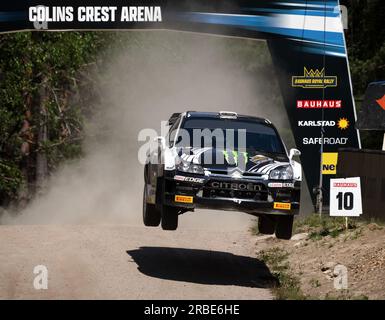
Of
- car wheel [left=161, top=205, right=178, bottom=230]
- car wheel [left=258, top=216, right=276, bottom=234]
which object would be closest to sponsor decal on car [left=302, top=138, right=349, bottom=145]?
car wheel [left=258, top=216, right=276, bottom=234]

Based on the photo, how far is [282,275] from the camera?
17016 mm

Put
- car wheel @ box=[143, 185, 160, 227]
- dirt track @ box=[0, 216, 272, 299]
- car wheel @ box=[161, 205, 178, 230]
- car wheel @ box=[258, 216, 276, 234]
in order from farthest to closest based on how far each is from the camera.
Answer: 1. car wheel @ box=[258, 216, 276, 234]
2. car wheel @ box=[143, 185, 160, 227]
3. dirt track @ box=[0, 216, 272, 299]
4. car wheel @ box=[161, 205, 178, 230]

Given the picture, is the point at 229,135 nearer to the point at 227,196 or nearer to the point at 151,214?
the point at 227,196

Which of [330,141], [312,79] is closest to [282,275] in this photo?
[330,141]

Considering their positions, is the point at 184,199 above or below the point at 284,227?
above

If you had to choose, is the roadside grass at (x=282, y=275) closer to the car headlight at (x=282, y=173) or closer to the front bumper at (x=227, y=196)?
the front bumper at (x=227, y=196)

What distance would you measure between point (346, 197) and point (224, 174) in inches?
174

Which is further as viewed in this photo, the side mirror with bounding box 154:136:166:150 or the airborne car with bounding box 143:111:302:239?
the side mirror with bounding box 154:136:166:150

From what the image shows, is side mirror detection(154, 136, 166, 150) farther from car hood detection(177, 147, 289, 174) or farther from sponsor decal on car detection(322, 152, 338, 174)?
sponsor decal on car detection(322, 152, 338, 174)

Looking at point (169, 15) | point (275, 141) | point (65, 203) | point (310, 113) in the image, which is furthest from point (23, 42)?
point (275, 141)

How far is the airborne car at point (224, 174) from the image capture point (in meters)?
13.8

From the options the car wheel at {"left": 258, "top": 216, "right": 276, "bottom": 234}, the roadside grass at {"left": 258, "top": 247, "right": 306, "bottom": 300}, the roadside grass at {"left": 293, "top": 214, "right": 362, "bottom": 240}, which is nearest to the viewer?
the roadside grass at {"left": 258, "top": 247, "right": 306, "bottom": 300}

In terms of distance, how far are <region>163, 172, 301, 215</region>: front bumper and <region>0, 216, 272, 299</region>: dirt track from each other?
147 centimetres

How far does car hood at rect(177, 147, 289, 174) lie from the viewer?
45.7 ft
